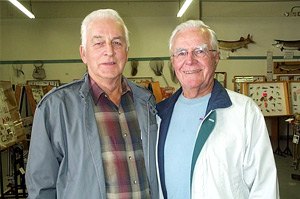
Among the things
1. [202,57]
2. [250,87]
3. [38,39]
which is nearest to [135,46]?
[38,39]

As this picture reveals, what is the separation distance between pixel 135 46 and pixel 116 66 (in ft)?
26.9

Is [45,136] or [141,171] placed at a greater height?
[45,136]

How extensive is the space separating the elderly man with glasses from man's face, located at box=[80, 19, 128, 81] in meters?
0.35

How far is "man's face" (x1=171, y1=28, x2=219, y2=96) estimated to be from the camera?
1871 millimetres

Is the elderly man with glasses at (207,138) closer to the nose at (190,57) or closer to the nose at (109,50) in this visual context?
the nose at (190,57)

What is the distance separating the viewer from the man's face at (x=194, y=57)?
1871 millimetres

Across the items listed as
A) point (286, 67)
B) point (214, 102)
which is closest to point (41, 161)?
point (214, 102)

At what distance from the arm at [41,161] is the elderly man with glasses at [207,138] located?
1.97ft

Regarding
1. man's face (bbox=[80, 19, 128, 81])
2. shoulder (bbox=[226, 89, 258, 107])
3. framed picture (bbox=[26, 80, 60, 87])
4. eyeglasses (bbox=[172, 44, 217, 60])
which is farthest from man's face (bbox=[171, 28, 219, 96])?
framed picture (bbox=[26, 80, 60, 87])

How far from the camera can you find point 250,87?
26.4 feet

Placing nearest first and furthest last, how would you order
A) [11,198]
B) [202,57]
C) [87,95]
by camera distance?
[87,95] → [202,57] → [11,198]

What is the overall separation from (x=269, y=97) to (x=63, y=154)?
23.6ft

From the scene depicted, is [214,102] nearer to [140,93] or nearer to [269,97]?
[140,93]

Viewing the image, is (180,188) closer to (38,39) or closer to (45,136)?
(45,136)
